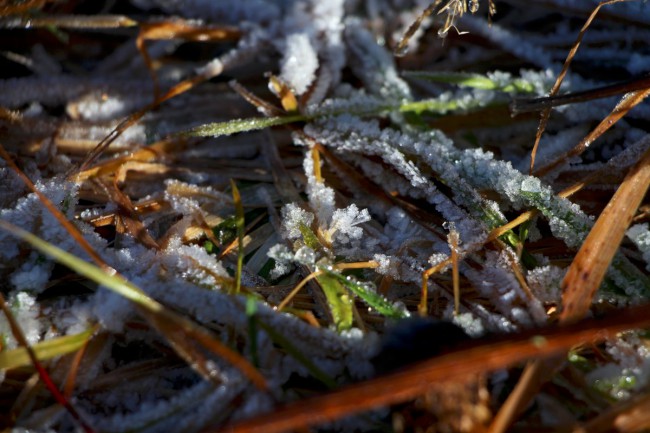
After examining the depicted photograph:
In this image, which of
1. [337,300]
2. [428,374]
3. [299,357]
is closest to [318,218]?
[337,300]

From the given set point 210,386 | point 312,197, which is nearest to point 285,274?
point 312,197

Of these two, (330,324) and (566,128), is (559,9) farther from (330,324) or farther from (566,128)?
(330,324)

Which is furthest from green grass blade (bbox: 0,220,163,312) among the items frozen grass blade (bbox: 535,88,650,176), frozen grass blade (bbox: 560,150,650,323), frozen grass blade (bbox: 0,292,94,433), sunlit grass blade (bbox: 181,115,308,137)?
frozen grass blade (bbox: 535,88,650,176)

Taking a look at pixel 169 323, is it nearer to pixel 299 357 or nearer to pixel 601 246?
pixel 299 357

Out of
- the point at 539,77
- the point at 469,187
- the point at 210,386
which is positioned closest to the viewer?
the point at 210,386

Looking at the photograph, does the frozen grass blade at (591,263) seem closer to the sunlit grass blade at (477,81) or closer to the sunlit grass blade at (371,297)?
the sunlit grass blade at (371,297)

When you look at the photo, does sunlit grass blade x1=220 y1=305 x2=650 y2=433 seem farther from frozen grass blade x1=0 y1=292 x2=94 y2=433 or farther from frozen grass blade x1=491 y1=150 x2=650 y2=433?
frozen grass blade x1=0 y1=292 x2=94 y2=433
